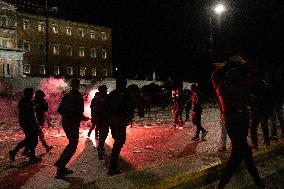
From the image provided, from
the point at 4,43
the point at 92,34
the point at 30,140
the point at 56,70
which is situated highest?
the point at 92,34

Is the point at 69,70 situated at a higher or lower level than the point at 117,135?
higher

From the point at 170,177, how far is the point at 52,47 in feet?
200

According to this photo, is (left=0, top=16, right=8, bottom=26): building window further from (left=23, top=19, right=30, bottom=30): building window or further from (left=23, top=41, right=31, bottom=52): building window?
(left=23, top=41, right=31, bottom=52): building window

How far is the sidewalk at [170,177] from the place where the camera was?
269 inches

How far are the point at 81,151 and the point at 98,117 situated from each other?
1.33 meters

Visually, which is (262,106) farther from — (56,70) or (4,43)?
(56,70)

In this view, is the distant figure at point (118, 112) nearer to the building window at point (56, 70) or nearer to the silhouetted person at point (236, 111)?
the silhouetted person at point (236, 111)

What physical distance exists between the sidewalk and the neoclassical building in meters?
51.7

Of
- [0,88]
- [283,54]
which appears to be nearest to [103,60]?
[0,88]

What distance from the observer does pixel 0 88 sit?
45.0 m

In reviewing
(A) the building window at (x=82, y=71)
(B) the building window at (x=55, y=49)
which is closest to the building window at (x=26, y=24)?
(B) the building window at (x=55, y=49)

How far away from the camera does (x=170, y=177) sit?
723cm

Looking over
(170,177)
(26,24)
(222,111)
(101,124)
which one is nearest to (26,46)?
(26,24)

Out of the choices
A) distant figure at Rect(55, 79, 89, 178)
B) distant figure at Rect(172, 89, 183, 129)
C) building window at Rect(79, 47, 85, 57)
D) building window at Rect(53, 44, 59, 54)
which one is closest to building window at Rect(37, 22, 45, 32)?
building window at Rect(53, 44, 59, 54)
